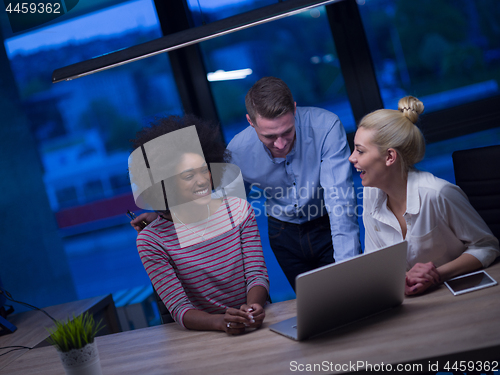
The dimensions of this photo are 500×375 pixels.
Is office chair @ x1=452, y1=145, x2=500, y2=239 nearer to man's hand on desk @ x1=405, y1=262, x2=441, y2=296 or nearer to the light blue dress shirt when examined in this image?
the light blue dress shirt

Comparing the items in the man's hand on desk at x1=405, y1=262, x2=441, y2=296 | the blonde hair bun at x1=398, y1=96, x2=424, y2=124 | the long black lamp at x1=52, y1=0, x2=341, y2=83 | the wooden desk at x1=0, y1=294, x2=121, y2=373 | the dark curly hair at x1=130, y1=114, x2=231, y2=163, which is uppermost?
the long black lamp at x1=52, y1=0, x2=341, y2=83

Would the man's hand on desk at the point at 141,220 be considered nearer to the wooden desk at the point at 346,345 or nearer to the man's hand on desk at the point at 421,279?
the wooden desk at the point at 346,345

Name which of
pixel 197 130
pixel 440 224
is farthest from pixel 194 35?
pixel 440 224

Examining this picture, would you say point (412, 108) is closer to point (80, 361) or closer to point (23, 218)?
point (80, 361)

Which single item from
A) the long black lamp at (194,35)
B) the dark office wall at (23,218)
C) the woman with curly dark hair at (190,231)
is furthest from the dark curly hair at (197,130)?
the dark office wall at (23,218)

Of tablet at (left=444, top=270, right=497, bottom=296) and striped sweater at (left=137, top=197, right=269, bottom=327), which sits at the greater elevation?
striped sweater at (left=137, top=197, right=269, bottom=327)

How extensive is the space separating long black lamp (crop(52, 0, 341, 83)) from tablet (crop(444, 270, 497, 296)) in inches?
46.7

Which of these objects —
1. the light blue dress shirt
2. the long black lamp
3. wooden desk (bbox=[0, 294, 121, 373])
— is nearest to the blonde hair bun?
the light blue dress shirt

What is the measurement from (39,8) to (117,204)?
146 cm

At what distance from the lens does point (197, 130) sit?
6.28 feet

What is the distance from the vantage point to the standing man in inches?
82.9

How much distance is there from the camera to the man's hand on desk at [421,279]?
144cm

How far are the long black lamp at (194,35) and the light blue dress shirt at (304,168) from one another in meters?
0.61

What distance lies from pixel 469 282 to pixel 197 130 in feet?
3.90
